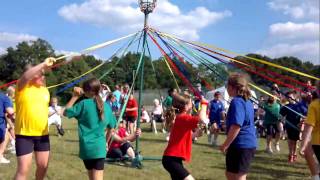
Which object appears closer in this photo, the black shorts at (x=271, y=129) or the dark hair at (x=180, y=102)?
the dark hair at (x=180, y=102)

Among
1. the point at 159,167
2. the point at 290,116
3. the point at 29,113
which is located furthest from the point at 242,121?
the point at 290,116

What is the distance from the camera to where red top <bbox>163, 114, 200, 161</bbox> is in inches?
182

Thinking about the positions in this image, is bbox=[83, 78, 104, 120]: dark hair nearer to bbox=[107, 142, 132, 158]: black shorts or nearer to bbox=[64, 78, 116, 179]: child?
bbox=[64, 78, 116, 179]: child

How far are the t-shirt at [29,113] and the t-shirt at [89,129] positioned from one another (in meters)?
0.36

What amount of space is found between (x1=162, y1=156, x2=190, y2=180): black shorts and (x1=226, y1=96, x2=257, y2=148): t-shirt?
0.65 m

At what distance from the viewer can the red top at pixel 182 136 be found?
462 centimetres

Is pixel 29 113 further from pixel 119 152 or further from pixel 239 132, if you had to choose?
pixel 119 152

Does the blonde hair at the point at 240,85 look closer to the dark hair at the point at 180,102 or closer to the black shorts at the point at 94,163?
Result: the dark hair at the point at 180,102

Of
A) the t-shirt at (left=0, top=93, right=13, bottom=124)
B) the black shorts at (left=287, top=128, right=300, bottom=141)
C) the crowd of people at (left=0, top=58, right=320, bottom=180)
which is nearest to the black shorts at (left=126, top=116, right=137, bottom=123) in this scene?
the black shorts at (left=287, top=128, right=300, bottom=141)

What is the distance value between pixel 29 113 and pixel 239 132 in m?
2.36

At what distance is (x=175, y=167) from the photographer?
4.56 m

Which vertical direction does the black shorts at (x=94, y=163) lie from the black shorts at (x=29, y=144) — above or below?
below

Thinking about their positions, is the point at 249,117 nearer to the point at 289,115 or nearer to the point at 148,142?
the point at 289,115

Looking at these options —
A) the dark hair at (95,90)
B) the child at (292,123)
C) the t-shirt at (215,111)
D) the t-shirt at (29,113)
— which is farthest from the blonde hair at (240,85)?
the t-shirt at (215,111)
